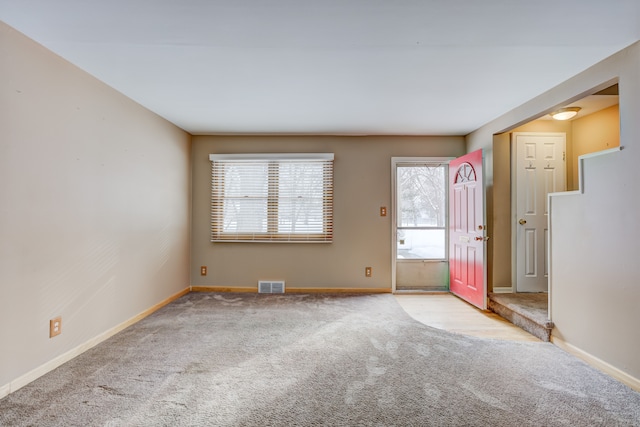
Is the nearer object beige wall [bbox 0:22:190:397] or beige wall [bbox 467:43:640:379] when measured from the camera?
beige wall [bbox 0:22:190:397]

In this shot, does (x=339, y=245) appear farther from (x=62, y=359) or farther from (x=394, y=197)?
(x=62, y=359)

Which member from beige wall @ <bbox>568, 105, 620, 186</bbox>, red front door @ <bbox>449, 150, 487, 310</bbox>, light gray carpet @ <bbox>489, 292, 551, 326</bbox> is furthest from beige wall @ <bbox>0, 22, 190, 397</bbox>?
beige wall @ <bbox>568, 105, 620, 186</bbox>

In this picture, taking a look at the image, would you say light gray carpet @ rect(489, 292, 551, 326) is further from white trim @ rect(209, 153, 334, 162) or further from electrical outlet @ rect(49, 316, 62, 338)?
electrical outlet @ rect(49, 316, 62, 338)

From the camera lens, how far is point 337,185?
4.38 m

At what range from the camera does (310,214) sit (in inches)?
172

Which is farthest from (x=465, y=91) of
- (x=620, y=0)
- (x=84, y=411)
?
(x=84, y=411)

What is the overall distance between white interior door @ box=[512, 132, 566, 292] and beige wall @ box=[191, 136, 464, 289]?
1.28 m

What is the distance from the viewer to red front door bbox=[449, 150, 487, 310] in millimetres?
3621

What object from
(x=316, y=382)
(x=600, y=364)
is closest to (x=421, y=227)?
(x=600, y=364)

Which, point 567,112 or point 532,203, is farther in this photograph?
point 532,203

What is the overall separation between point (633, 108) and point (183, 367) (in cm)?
359

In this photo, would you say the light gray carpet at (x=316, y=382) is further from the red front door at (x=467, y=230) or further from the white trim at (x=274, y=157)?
the white trim at (x=274, y=157)

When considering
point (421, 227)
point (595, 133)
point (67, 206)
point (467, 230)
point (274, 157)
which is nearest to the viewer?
point (67, 206)

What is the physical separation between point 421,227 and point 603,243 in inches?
98.7
